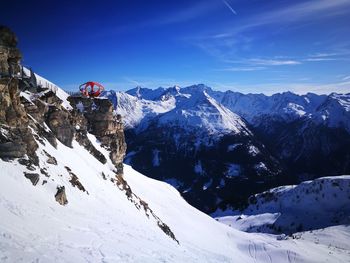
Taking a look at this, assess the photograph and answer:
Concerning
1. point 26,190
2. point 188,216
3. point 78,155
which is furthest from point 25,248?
point 188,216

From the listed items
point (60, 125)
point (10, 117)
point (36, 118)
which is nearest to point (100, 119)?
point (60, 125)

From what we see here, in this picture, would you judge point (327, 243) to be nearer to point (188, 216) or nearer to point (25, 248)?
point (188, 216)

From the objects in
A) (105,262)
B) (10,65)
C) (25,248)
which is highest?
(10,65)

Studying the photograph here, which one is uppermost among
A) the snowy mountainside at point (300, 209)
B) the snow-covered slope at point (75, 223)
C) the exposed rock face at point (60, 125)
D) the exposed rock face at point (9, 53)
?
the exposed rock face at point (9, 53)

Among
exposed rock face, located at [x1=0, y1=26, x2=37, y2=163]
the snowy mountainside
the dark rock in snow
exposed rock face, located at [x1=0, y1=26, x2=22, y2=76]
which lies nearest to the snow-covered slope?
the dark rock in snow

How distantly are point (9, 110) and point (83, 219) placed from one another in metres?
15.6

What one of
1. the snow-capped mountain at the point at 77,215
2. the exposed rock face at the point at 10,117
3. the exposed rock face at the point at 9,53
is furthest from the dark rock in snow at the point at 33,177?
the exposed rock face at the point at 9,53

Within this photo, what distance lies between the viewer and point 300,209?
153 meters

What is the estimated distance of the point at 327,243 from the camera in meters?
101

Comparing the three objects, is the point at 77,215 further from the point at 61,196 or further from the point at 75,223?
the point at 61,196

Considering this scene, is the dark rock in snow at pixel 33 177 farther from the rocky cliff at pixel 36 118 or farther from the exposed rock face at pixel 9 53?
the exposed rock face at pixel 9 53

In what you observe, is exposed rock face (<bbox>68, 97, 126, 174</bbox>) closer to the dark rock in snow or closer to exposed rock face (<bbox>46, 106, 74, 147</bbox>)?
exposed rock face (<bbox>46, 106, 74, 147</bbox>)

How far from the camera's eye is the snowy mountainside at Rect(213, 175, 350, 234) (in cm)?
13738

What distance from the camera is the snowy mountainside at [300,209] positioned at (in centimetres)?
13738
